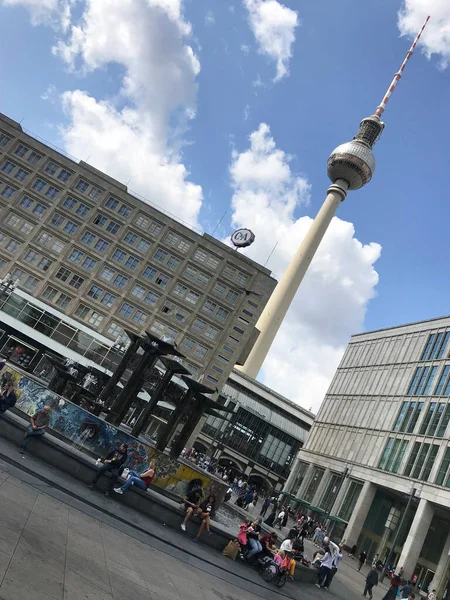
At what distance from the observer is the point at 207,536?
49.0 ft

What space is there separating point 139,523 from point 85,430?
4.59m

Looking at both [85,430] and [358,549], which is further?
[358,549]

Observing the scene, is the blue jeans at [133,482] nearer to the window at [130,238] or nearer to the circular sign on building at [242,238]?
the window at [130,238]

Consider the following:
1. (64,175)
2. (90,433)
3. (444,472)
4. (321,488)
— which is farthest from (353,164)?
(90,433)

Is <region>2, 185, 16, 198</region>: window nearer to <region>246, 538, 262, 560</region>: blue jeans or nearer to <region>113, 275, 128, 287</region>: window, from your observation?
<region>113, 275, 128, 287</region>: window

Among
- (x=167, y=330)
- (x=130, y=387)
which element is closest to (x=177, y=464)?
(x=130, y=387)

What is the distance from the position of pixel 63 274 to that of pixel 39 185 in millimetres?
11485

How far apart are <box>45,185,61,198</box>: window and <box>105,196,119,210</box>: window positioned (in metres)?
5.93

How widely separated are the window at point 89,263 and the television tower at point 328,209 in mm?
41471

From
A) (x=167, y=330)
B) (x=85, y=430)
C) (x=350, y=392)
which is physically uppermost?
(x=350, y=392)

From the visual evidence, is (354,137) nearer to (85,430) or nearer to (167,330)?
(167,330)

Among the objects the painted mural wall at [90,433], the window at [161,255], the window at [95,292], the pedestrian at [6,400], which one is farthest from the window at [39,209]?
the pedestrian at [6,400]

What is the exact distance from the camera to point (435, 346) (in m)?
51.5

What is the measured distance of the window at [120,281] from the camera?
56750mm
